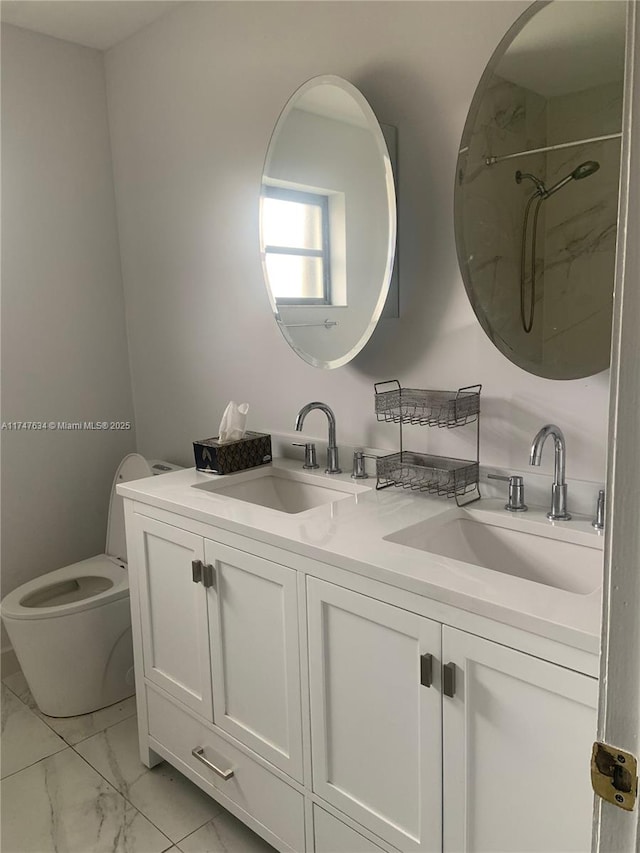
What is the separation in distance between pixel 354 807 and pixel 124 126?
7.99ft

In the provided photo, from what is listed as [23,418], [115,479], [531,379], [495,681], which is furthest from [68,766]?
[531,379]

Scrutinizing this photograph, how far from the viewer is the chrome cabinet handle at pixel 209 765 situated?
5.50ft

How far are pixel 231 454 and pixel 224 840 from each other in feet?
3.32

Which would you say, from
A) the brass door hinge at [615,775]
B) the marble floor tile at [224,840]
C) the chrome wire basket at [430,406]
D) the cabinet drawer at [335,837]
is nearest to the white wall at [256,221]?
the chrome wire basket at [430,406]

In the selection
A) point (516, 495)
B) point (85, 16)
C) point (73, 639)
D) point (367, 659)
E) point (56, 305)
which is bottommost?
point (73, 639)

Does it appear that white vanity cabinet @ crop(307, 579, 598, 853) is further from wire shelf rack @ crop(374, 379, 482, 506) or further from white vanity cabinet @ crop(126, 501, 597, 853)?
wire shelf rack @ crop(374, 379, 482, 506)

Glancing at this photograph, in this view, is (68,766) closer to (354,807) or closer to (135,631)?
(135,631)

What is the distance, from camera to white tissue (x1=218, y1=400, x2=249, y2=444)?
6.57ft

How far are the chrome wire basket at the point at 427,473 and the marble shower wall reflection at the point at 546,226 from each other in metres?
0.29

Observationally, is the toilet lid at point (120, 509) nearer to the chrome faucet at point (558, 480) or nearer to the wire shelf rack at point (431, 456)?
the wire shelf rack at point (431, 456)

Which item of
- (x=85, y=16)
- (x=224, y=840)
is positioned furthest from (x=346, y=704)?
(x=85, y=16)

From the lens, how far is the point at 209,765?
1.72 metres

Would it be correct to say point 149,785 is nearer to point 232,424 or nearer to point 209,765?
point 209,765

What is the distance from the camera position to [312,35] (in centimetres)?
187
